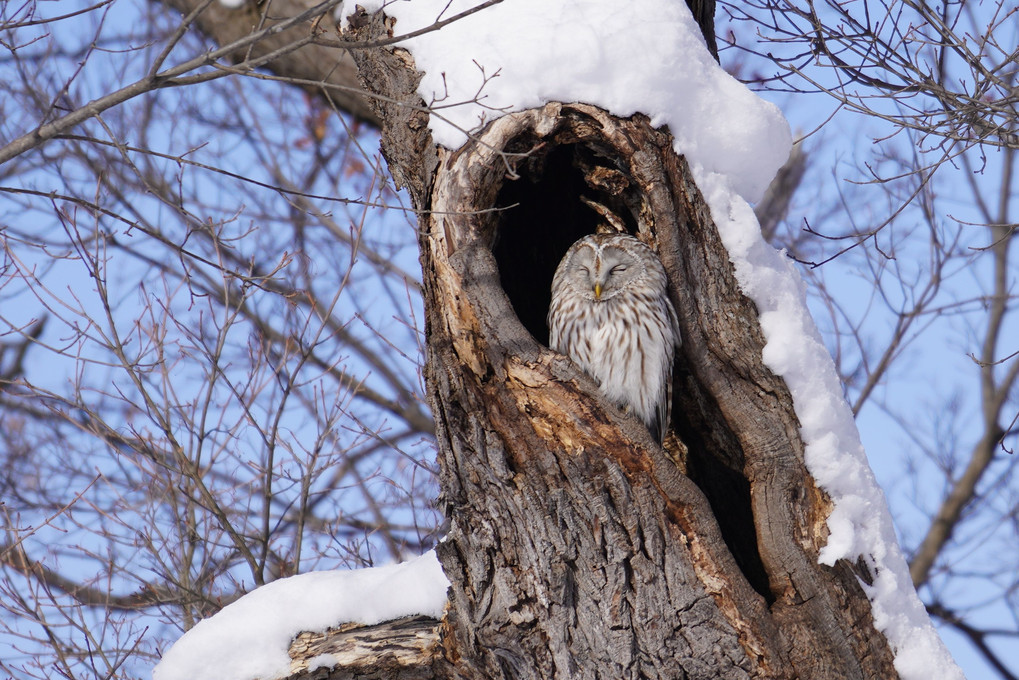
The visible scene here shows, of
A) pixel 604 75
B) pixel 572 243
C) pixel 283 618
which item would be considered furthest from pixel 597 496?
pixel 572 243

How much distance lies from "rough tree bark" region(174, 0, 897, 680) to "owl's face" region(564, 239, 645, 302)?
523 mm

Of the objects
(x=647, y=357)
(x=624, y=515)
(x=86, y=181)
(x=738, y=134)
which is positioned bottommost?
(x=624, y=515)

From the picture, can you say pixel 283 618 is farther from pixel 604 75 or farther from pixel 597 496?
pixel 604 75

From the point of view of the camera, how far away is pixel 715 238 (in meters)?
3.74

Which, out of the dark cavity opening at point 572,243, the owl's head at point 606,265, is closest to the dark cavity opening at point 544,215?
the dark cavity opening at point 572,243

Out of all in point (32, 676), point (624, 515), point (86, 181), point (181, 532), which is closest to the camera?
point (624, 515)

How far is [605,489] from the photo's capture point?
3430mm

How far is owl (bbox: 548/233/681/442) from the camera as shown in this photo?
4129 millimetres

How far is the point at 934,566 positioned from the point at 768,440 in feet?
20.5

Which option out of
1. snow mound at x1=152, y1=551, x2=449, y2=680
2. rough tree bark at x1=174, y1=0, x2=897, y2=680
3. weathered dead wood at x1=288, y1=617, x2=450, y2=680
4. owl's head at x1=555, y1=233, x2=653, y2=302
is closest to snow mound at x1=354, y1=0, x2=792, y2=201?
rough tree bark at x1=174, y1=0, x2=897, y2=680

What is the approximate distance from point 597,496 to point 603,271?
131 centimetres

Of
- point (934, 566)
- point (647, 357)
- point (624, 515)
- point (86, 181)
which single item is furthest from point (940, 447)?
point (86, 181)

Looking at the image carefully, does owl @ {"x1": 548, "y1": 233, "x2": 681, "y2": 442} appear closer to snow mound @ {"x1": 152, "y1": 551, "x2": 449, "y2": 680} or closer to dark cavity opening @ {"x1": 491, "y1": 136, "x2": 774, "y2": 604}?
dark cavity opening @ {"x1": 491, "y1": 136, "x2": 774, "y2": 604}

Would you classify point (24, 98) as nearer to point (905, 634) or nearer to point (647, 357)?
point (647, 357)
